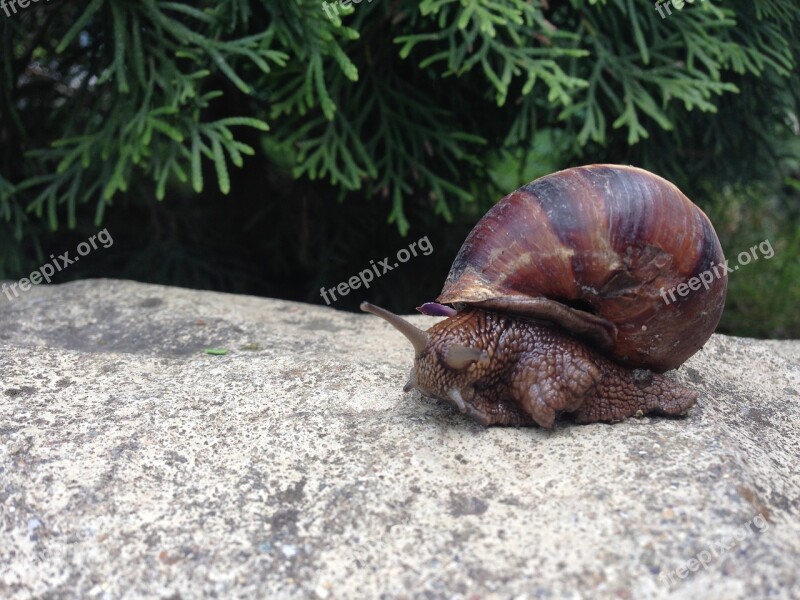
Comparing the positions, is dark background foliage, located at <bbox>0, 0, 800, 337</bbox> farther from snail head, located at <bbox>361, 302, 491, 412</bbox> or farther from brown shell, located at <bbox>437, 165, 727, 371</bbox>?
snail head, located at <bbox>361, 302, 491, 412</bbox>

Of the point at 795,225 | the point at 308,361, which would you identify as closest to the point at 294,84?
the point at 308,361

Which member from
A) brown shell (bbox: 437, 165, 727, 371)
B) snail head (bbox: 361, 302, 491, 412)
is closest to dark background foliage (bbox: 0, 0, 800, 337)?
brown shell (bbox: 437, 165, 727, 371)

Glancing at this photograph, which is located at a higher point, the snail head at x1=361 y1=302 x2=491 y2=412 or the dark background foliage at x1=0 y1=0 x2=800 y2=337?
the dark background foliage at x1=0 y1=0 x2=800 y2=337

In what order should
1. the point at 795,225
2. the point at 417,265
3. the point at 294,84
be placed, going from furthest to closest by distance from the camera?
the point at 795,225, the point at 417,265, the point at 294,84

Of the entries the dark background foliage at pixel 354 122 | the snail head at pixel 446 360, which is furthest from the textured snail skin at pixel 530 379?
the dark background foliage at pixel 354 122

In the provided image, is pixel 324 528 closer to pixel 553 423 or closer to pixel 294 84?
pixel 553 423

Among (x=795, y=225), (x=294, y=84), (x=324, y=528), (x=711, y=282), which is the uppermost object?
(x=294, y=84)
